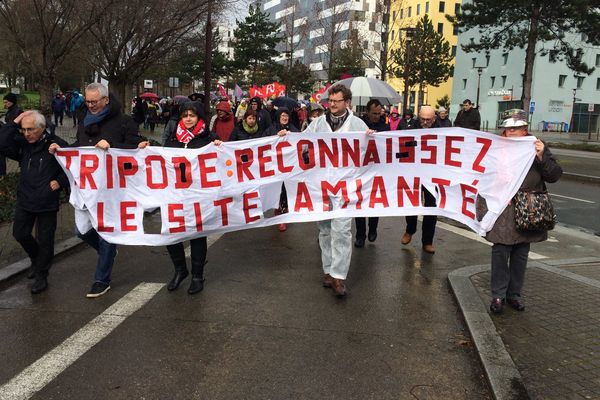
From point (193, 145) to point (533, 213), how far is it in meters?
3.15

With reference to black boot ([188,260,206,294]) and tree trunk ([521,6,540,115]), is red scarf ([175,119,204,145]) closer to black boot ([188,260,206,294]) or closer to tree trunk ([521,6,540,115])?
black boot ([188,260,206,294])

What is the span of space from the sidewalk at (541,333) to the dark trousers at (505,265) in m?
0.21

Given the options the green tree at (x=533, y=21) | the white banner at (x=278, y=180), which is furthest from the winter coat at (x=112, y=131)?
the green tree at (x=533, y=21)

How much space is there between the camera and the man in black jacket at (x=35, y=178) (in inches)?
200

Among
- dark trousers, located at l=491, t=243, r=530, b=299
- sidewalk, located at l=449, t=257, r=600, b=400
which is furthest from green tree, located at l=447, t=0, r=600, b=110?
dark trousers, located at l=491, t=243, r=530, b=299

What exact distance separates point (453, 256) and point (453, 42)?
80.3 metres

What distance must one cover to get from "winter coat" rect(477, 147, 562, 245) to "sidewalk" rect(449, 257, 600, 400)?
651 millimetres

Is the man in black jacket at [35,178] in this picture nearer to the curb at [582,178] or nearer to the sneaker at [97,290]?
the sneaker at [97,290]

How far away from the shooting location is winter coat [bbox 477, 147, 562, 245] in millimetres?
4586

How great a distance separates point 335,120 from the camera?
18.3 feet

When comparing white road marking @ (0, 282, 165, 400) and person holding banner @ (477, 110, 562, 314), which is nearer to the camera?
white road marking @ (0, 282, 165, 400)

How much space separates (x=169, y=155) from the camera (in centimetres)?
538

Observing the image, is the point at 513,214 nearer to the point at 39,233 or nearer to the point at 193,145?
the point at 193,145

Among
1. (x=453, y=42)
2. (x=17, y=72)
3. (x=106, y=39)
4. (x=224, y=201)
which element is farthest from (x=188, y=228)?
(x=453, y=42)
